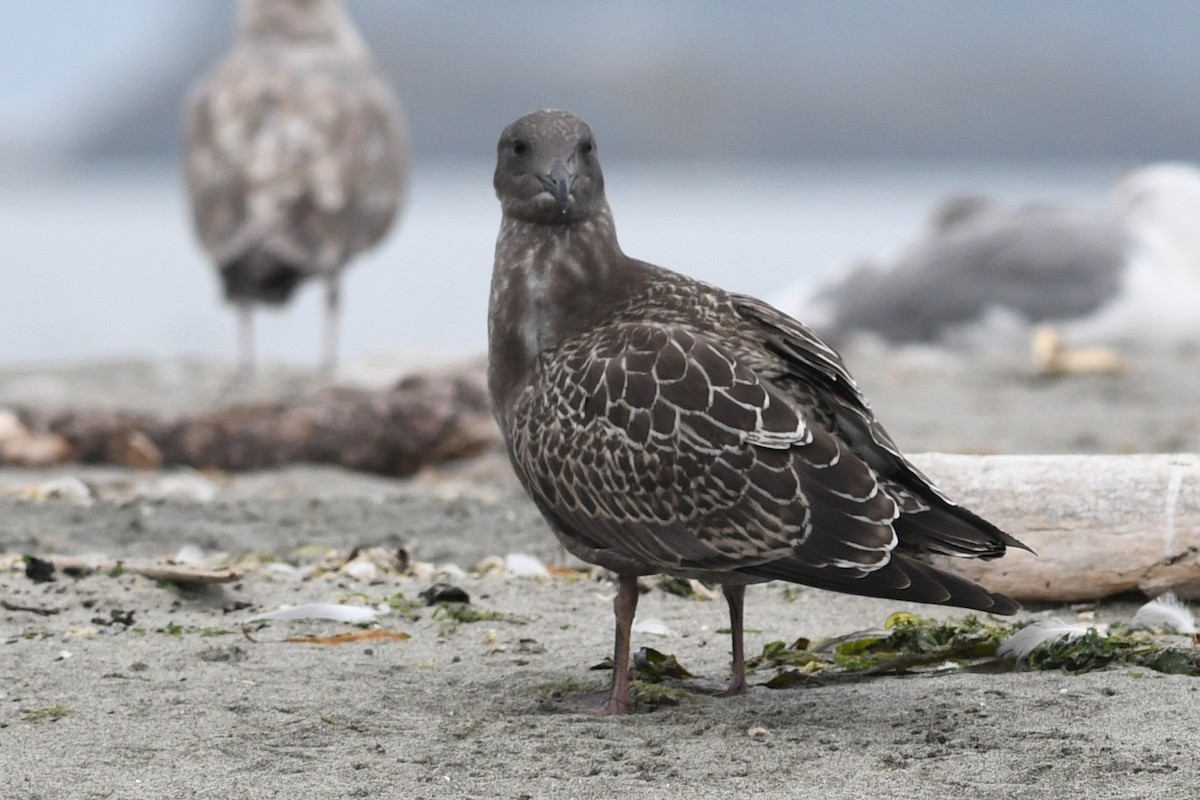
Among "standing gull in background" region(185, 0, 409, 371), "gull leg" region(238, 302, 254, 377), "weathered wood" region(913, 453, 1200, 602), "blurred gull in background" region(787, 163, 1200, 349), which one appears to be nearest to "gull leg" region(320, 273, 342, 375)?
"standing gull in background" region(185, 0, 409, 371)

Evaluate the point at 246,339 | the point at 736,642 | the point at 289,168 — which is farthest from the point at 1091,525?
the point at 246,339

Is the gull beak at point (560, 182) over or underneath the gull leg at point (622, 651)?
over

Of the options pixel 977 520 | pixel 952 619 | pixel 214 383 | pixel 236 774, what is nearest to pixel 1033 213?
pixel 214 383

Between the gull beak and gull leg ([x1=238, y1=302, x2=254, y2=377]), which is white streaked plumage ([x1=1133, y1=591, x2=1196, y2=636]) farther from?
→ gull leg ([x1=238, y1=302, x2=254, y2=377])

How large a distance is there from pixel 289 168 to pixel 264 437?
4.31 meters

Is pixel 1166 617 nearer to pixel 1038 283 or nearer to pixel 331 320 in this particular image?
pixel 331 320

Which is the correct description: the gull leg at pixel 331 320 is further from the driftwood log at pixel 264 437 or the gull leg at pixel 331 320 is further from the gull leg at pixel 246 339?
the driftwood log at pixel 264 437

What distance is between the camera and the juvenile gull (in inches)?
152

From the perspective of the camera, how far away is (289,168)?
1207 centimetres

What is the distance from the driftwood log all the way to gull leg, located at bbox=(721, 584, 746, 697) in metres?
4.08

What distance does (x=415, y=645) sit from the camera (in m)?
4.61

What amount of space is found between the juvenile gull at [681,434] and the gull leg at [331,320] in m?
7.96

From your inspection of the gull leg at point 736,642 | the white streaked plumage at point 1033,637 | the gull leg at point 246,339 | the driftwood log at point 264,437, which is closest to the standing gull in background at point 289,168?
the gull leg at point 246,339

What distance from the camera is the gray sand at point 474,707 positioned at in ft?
11.4
